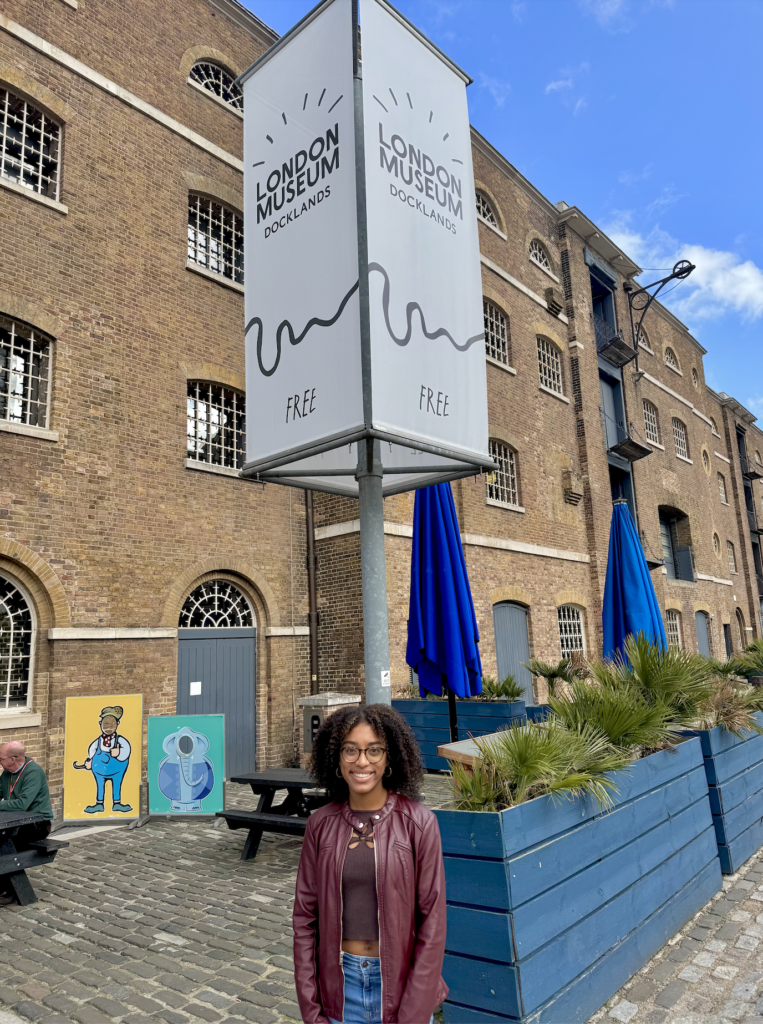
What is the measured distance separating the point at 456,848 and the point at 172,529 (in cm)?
789

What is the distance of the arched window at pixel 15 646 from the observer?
835 cm

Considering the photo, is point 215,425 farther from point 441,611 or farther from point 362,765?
point 362,765

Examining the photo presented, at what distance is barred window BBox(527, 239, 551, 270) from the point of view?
61.1ft

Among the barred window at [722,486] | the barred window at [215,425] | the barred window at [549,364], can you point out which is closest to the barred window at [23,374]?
the barred window at [215,425]

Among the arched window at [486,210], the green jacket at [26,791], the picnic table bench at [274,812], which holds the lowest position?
the picnic table bench at [274,812]

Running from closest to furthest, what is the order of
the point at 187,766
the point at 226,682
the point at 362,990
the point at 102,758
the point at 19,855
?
the point at 362,990 < the point at 19,855 < the point at 187,766 < the point at 102,758 < the point at 226,682

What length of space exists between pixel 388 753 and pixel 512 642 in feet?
41.5

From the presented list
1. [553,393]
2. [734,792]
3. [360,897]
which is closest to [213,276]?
[553,393]

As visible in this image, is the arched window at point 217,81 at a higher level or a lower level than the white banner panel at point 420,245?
higher

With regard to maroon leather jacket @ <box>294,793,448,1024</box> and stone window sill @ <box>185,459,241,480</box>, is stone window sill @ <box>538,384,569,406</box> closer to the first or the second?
stone window sill @ <box>185,459,241,480</box>

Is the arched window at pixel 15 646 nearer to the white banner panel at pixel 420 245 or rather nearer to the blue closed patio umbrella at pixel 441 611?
the blue closed patio umbrella at pixel 441 611

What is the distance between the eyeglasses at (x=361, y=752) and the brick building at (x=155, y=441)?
724 cm

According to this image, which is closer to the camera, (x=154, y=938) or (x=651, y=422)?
(x=154, y=938)

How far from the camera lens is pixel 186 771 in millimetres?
7816
